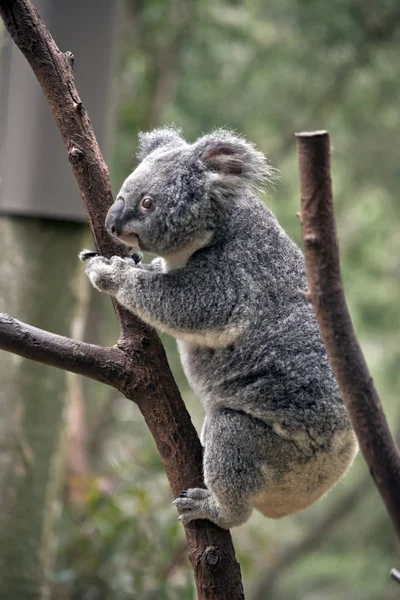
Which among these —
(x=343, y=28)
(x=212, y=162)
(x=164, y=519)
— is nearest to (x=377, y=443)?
(x=212, y=162)

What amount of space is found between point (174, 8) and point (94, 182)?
5085 millimetres

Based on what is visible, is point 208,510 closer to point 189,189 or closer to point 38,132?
point 189,189

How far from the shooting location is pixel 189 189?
8.20 feet

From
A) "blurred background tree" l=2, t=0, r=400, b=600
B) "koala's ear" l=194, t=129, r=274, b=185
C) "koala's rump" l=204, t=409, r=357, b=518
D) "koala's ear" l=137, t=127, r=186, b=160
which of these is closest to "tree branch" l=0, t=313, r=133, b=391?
"koala's rump" l=204, t=409, r=357, b=518

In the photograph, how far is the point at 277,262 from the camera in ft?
8.54

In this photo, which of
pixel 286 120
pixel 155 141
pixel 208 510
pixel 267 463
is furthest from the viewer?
pixel 286 120

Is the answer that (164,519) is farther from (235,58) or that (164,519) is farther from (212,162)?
(235,58)

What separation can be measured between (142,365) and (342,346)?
809 millimetres

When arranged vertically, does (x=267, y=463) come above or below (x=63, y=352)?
below

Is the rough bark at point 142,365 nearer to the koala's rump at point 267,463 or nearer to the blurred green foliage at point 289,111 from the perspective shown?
the koala's rump at point 267,463

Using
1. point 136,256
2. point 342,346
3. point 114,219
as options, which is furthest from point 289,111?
point 342,346

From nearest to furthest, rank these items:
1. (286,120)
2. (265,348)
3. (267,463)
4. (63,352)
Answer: (63,352)
(267,463)
(265,348)
(286,120)

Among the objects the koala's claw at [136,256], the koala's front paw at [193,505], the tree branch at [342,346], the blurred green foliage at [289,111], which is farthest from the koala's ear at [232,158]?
the blurred green foliage at [289,111]

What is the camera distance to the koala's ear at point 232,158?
2.50 metres
